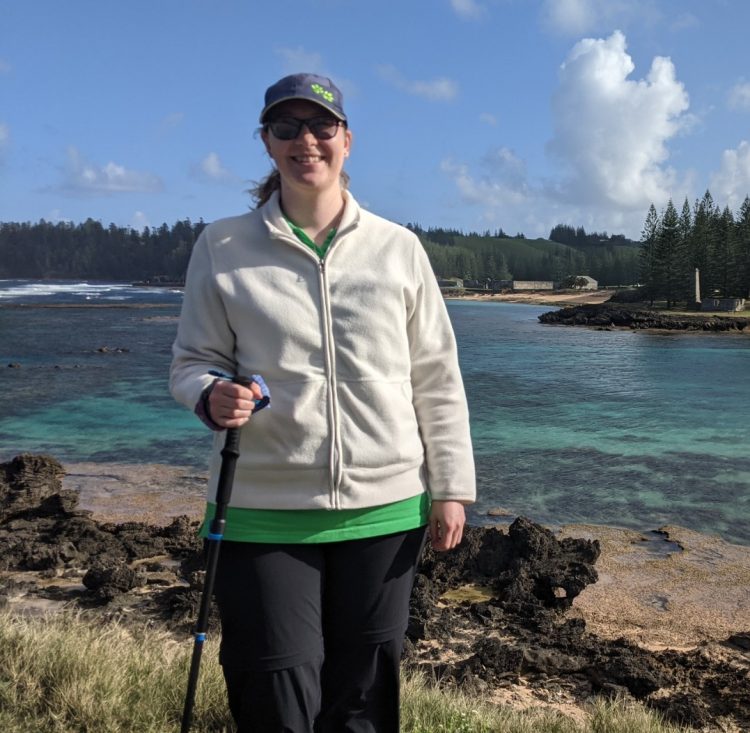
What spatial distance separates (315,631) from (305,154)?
1.45 metres

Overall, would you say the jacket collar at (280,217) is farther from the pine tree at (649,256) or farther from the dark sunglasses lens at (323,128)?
the pine tree at (649,256)

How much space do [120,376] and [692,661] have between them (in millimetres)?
22993

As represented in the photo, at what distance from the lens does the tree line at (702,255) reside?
2692 inches

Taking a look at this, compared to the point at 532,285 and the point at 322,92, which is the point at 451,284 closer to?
the point at 532,285

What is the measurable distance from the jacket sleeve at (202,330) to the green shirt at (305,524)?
1.04ft

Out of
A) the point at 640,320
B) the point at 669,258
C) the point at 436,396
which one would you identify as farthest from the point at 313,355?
the point at 669,258

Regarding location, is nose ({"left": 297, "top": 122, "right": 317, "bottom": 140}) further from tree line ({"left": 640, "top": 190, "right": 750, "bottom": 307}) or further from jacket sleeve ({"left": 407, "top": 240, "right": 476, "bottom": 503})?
tree line ({"left": 640, "top": 190, "right": 750, "bottom": 307})

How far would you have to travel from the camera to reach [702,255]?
71.3 metres

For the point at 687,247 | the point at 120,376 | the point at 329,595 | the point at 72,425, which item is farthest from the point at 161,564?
the point at 687,247

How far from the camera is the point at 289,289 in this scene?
239cm

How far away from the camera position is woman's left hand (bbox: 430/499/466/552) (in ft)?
8.41

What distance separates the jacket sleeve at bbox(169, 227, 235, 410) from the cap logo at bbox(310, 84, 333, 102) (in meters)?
0.55

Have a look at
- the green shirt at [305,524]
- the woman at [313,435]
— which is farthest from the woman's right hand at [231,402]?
the green shirt at [305,524]

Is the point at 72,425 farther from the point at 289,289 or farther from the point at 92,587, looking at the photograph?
the point at 289,289
